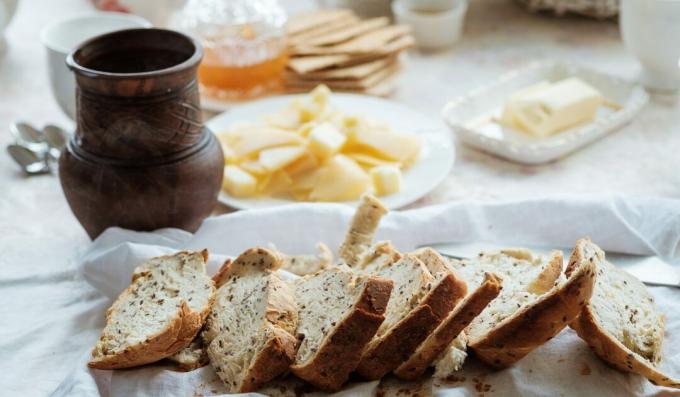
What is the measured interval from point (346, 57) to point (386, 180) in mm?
730

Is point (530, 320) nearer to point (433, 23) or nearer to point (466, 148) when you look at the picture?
point (466, 148)

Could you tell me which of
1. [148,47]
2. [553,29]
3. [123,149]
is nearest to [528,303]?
[123,149]

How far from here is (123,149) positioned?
1.77 meters

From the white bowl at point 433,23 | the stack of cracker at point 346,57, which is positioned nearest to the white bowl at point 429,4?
the white bowl at point 433,23

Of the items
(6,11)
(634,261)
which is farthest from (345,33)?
(634,261)

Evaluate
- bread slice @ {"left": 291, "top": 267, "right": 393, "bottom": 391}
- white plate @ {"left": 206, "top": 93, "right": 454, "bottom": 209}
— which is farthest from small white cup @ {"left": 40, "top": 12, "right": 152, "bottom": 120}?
bread slice @ {"left": 291, "top": 267, "right": 393, "bottom": 391}

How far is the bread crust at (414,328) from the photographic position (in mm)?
1383

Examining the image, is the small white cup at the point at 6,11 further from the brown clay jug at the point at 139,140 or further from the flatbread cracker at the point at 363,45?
the brown clay jug at the point at 139,140

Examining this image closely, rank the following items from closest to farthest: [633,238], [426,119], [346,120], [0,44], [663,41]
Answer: [633,238]
[346,120]
[426,119]
[663,41]
[0,44]

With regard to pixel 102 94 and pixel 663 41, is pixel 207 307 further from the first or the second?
pixel 663 41

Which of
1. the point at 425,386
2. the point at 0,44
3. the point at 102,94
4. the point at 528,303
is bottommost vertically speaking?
the point at 0,44

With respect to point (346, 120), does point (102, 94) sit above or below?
above

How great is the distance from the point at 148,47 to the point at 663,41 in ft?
5.34

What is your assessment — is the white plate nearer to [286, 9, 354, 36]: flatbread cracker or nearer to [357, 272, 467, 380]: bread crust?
[286, 9, 354, 36]: flatbread cracker
